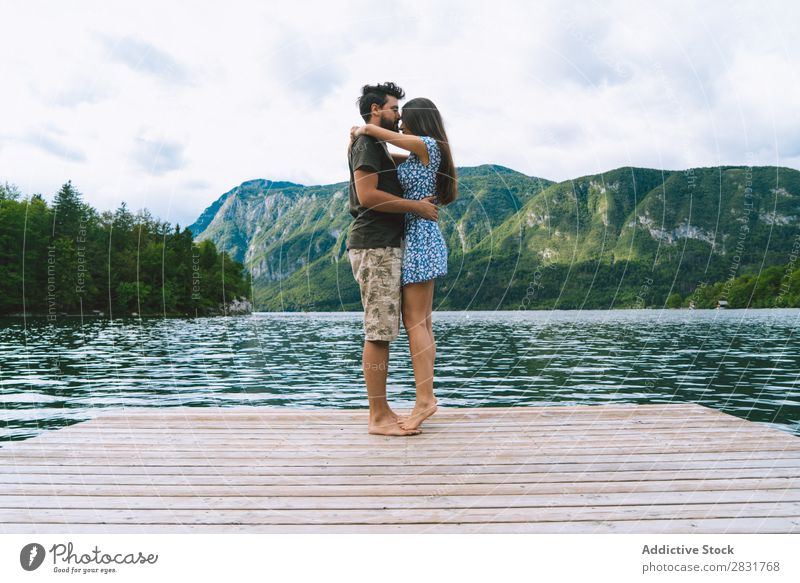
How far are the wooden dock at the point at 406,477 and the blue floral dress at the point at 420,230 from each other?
4.40 ft

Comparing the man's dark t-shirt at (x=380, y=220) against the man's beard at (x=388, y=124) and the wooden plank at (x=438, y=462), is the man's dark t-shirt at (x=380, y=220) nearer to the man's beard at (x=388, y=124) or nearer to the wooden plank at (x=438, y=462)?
the man's beard at (x=388, y=124)

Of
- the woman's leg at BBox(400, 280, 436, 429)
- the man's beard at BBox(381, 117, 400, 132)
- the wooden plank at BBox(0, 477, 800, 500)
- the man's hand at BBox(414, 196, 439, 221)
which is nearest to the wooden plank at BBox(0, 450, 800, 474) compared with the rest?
the wooden plank at BBox(0, 477, 800, 500)

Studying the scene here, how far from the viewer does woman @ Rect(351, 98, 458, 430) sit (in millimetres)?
4672

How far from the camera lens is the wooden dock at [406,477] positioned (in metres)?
2.99

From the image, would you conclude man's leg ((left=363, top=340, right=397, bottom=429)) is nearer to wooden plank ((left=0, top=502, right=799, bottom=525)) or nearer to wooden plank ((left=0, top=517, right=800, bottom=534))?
wooden plank ((left=0, top=502, right=799, bottom=525))

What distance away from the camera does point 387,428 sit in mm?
4836

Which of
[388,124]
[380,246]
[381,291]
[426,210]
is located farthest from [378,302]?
[388,124]

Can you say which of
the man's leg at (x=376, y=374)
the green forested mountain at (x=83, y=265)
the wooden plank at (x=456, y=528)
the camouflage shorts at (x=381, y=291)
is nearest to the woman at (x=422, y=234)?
the camouflage shorts at (x=381, y=291)

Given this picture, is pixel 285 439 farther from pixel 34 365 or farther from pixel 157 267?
pixel 157 267

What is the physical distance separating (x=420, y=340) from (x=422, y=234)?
0.85 meters

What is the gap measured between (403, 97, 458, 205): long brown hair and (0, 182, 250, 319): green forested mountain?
47.4 m

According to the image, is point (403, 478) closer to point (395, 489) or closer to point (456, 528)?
point (395, 489)

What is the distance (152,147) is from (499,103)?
3771mm

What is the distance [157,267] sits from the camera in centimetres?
7244
